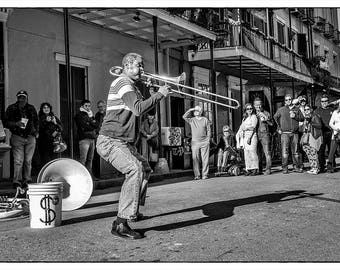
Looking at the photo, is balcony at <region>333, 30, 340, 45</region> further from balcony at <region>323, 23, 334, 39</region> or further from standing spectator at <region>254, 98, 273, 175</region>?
standing spectator at <region>254, 98, 273, 175</region>

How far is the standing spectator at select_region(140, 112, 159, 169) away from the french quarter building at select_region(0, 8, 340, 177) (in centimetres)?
129

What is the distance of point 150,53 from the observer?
15953mm

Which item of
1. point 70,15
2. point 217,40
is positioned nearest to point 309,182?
point 70,15

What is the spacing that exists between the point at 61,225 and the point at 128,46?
9.85 metres

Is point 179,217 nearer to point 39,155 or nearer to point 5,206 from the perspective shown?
point 5,206

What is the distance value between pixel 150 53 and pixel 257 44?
518 centimetres

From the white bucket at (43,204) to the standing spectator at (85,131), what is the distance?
4.66 meters

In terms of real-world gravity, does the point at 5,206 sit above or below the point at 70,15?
→ below

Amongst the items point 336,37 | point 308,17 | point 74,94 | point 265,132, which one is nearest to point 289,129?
point 265,132

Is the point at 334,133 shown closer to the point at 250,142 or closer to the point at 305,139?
the point at 305,139

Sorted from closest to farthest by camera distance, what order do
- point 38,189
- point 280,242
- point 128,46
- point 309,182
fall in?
1. point 280,242
2. point 38,189
3. point 309,182
4. point 128,46

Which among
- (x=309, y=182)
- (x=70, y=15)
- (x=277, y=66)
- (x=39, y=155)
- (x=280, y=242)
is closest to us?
(x=280, y=242)

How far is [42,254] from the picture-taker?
4.35m

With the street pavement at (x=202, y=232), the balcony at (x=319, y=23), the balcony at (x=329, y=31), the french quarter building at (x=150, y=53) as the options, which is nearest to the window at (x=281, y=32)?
the french quarter building at (x=150, y=53)
